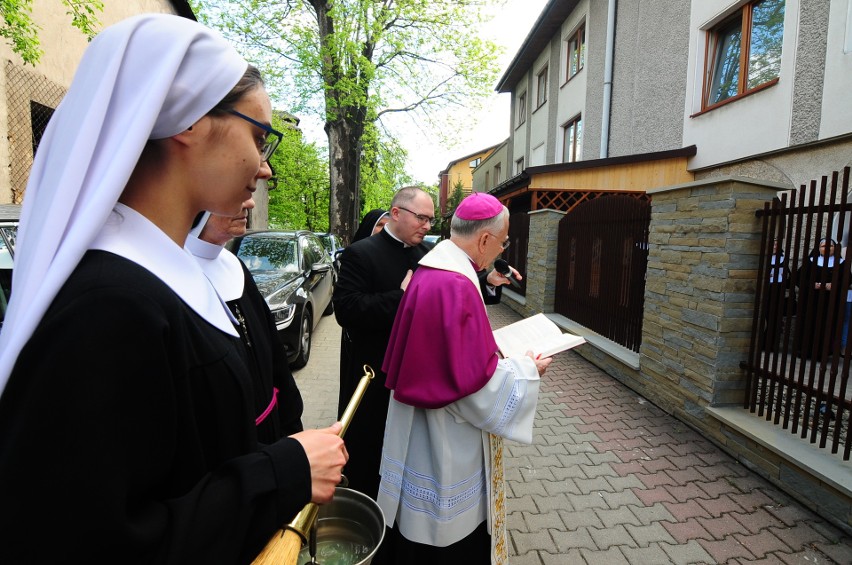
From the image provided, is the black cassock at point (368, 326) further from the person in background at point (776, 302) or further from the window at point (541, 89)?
the window at point (541, 89)

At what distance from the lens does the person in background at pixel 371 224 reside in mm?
4391

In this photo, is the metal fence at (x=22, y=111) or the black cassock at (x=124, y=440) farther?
the metal fence at (x=22, y=111)

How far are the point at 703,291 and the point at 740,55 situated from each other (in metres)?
7.25

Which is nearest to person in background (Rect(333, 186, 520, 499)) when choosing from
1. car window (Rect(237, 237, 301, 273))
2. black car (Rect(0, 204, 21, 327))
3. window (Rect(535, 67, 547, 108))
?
black car (Rect(0, 204, 21, 327))

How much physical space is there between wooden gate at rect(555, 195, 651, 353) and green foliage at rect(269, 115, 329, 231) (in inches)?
854

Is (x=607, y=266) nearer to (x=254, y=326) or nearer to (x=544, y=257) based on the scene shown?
(x=544, y=257)

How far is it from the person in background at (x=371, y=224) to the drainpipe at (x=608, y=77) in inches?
451

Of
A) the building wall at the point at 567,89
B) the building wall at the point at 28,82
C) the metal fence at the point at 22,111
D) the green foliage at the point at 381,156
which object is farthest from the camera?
the green foliage at the point at 381,156

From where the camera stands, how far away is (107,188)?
2.72 ft

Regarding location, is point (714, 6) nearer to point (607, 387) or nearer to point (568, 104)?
point (568, 104)

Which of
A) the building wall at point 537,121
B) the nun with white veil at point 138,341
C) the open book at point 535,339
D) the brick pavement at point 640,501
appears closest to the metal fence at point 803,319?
the brick pavement at point 640,501

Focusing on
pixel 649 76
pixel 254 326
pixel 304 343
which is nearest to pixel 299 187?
pixel 649 76

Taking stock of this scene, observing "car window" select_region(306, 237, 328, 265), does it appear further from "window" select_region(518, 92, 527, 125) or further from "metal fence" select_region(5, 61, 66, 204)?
"window" select_region(518, 92, 527, 125)

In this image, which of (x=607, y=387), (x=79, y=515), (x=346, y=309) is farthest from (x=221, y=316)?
(x=607, y=387)
